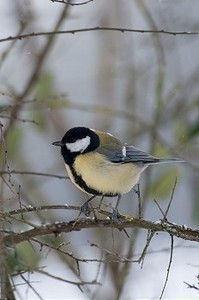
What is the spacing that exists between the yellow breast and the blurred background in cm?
55

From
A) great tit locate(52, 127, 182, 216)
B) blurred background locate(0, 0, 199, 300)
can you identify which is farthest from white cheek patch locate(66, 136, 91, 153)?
blurred background locate(0, 0, 199, 300)

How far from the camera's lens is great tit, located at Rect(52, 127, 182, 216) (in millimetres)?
2559

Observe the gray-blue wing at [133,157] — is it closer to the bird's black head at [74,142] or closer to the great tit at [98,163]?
the great tit at [98,163]

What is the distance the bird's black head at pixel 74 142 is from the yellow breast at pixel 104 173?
1.0 inches

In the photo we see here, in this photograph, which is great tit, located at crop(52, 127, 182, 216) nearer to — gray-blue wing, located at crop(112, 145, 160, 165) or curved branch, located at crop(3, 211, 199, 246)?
gray-blue wing, located at crop(112, 145, 160, 165)

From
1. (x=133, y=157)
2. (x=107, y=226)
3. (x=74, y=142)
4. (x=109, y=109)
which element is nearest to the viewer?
(x=107, y=226)

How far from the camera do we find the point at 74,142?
2588 millimetres

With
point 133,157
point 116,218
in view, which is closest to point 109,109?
point 133,157

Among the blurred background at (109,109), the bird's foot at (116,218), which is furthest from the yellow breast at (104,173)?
the blurred background at (109,109)

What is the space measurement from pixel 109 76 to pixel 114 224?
10.5 feet

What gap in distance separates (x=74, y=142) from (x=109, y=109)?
121cm

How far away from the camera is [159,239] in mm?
6305

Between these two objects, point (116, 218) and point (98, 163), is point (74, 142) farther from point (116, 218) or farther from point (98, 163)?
point (116, 218)

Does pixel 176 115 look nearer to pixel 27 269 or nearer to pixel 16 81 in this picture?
pixel 16 81
